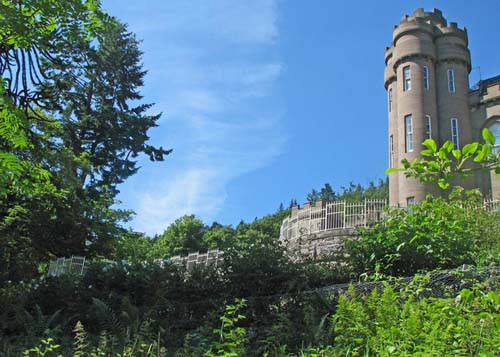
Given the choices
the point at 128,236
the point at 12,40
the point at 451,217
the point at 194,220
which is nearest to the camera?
the point at 12,40

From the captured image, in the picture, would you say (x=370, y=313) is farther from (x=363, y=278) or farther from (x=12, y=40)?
(x=12, y=40)

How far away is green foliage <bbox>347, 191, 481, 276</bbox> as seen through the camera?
892 centimetres

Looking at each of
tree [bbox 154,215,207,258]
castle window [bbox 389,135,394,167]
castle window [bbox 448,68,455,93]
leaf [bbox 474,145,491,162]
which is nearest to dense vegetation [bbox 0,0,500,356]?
leaf [bbox 474,145,491,162]

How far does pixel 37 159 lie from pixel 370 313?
28.2 ft

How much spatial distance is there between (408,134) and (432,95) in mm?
2625

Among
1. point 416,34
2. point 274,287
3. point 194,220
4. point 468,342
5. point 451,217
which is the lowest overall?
point 468,342

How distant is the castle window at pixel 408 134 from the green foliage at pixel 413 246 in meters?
18.7

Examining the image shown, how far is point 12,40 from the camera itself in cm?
831

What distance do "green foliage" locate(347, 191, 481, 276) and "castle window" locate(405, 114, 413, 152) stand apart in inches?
735

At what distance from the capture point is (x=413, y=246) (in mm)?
9125

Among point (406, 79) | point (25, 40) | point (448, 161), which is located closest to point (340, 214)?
point (406, 79)

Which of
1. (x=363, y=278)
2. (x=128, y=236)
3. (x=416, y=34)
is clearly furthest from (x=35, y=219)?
(x=416, y=34)

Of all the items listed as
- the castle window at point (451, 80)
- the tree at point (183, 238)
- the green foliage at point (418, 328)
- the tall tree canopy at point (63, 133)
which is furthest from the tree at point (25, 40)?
the tree at point (183, 238)

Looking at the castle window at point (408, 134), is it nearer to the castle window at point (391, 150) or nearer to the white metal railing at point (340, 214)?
the castle window at point (391, 150)
